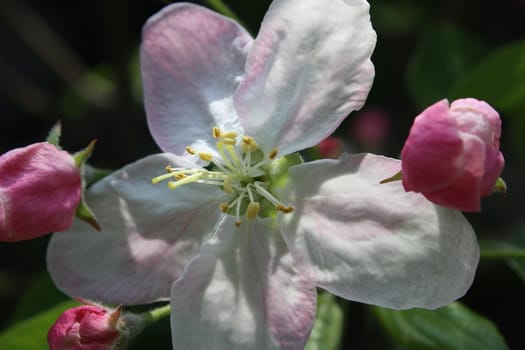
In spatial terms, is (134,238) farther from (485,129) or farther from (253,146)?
(485,129)

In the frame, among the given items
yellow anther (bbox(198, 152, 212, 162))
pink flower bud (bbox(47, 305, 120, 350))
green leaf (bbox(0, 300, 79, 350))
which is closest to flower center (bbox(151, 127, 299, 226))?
yellow anther (bbox(198, 152, 212, 162))

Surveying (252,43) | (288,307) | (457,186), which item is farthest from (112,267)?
(457,186)

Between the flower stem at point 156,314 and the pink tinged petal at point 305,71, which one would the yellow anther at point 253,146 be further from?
the flower stem at point 156,314

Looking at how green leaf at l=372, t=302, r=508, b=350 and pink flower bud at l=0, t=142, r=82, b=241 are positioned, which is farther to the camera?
green leaf at l=372, t=302, r=508, b=350

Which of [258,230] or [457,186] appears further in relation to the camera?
[258,230]

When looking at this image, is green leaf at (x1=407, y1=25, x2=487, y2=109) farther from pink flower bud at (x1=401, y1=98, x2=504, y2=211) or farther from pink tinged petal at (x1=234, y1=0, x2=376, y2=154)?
pink flower bud at (x1=401, y1=98, x2=504, y2=211)

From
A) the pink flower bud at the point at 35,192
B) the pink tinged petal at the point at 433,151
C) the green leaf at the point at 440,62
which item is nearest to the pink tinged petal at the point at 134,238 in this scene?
the pink flower bud at the point at 35,192

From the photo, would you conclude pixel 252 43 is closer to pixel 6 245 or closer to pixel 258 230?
pixel 258 230

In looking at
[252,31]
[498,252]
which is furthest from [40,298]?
[252,31]
